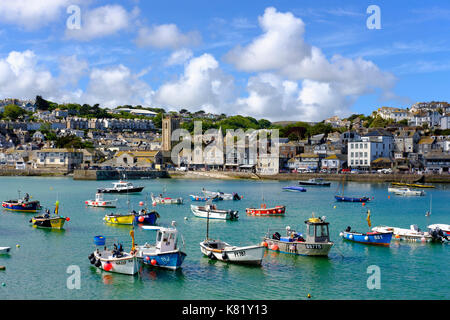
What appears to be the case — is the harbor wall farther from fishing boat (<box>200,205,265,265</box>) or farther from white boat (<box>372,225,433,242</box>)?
fishing boat (<box>200,205,265,265</box>)

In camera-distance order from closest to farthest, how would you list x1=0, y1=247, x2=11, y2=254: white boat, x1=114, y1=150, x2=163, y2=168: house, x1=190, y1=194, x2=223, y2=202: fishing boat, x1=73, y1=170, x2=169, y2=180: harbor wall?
1. x1=0, y1=247, x2=11, y2=254: white boat
2. x1=190, y1=194, x2=223, y2=202: fishing boat
3. x1=73, y1=170, x2=169, y2=180: harbor wall
4. x1=114, y1=150, x2=163, y2=168: house

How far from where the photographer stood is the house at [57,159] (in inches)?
4508

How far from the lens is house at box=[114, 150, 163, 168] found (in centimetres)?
11656

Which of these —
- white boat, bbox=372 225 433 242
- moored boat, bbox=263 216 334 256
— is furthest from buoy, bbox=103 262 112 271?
white boat, bbox=372 225 433 242

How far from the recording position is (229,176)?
10412cm

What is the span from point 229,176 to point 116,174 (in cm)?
2341

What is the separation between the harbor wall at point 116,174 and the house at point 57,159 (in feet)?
53.9

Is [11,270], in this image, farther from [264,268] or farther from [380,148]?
[380,148]

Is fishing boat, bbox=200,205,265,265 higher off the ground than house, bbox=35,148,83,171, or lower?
lower

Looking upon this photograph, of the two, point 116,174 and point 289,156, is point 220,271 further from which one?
point 289,156

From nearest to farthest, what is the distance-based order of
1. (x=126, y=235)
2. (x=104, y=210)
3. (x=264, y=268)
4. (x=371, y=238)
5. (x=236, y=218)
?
(x=264, y=268) → (x=371, y=238) → (x=126, y=235) → (x=236, y=218) → (x=104, y=210)

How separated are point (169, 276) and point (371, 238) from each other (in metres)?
12.9
